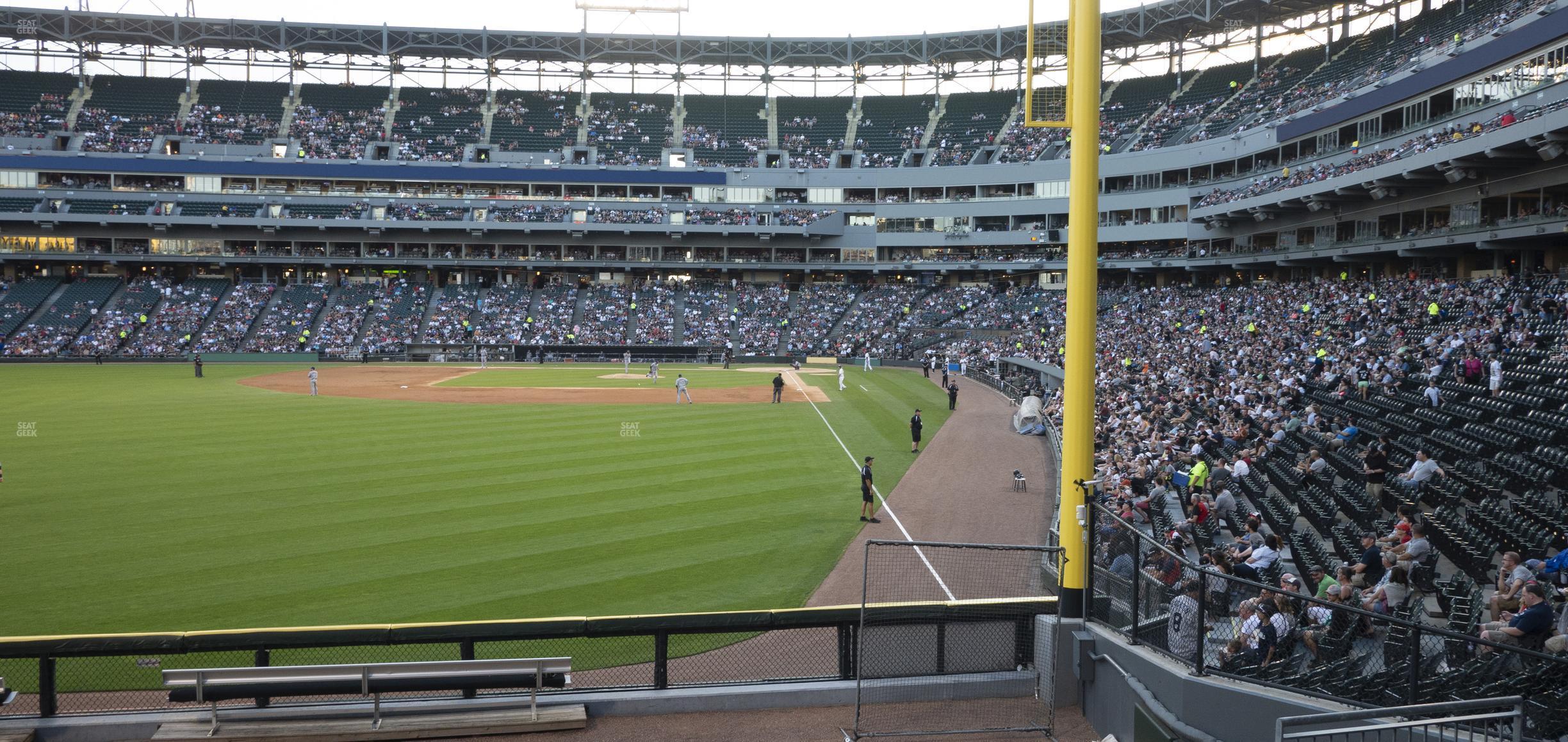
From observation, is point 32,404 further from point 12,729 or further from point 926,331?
point 926,331

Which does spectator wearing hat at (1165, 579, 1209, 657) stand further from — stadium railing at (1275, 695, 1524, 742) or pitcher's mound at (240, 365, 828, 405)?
pitcher's mound at (240, 365, 828, 405)

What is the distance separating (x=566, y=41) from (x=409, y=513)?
72.9 m

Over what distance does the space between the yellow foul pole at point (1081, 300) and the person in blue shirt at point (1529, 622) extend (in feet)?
10.4

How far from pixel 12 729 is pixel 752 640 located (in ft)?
24.6

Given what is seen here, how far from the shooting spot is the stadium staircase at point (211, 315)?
68188 millimetres

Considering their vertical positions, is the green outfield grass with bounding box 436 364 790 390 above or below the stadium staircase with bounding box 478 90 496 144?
below

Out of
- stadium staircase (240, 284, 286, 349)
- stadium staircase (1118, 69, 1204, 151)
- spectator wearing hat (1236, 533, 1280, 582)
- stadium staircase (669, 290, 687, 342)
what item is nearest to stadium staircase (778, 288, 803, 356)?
stadium staircase (669, 290, 687, 342)

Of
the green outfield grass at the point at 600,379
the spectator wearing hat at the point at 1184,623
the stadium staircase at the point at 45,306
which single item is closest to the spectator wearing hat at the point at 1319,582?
the spectator wearing hat at the point at 1184,623

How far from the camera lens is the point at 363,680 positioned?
7.95 meters

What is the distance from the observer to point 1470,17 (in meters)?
44.2

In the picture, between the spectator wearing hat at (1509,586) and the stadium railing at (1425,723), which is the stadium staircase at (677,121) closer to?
the spectator wearing hat at (1509,586)

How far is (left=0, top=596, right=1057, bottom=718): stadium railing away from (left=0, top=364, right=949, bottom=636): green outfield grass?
204 cm

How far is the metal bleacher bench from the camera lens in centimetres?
777

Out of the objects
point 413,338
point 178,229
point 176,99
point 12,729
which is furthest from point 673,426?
point 176,99
